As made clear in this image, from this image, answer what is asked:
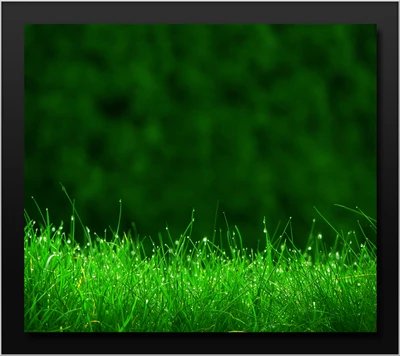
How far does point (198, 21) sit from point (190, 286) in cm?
139

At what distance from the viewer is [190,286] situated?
4102 millimetres

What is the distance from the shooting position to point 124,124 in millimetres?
4492

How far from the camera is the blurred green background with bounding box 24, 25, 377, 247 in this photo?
4.24m

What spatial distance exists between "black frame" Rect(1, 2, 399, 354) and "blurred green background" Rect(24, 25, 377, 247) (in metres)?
0.06

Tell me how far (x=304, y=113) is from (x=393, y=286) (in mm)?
1061

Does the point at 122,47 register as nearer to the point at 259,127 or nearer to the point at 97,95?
the point at 97,95

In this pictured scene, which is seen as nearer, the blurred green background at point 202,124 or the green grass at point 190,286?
the green grass at point 190,286

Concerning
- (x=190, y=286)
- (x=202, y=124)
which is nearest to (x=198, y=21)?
(x=202, y=124)

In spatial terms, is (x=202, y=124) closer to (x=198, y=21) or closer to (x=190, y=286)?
(x=198, y=21)

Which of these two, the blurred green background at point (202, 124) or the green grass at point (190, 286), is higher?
the blurred green background at point (202, 124)

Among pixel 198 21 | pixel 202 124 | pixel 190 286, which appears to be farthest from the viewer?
pixel 202 124

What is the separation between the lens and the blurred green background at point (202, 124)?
424 cm

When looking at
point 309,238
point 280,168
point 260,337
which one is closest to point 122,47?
point 280,168

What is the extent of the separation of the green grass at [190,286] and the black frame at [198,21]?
0.19 feet
